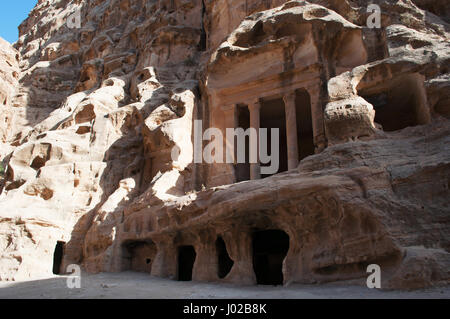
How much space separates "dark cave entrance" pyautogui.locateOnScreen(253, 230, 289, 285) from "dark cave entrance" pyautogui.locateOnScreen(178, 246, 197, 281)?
8.17ft

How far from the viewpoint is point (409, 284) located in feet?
22.8

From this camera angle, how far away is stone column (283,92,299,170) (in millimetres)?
14645

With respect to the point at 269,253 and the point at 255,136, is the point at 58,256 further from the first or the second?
the point at 255,136

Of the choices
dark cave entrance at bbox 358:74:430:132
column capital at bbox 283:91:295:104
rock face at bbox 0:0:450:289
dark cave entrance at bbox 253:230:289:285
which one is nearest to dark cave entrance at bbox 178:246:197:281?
rock face at bbox 0:0:450:289

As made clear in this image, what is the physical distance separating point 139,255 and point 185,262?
1.95 meters

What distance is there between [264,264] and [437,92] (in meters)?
8.73

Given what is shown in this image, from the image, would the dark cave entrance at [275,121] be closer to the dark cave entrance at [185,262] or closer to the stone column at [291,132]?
the stone column at [291,132]

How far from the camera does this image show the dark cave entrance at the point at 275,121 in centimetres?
1766

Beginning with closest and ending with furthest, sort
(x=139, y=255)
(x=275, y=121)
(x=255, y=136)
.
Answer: (x=139, y=255) → (x=255, y=136) → (x=275, y=121)

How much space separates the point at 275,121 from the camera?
19.2 metres

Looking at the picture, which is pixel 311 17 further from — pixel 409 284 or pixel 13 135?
pixel 13 135

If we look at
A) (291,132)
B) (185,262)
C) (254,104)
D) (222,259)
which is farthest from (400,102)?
(185,262)

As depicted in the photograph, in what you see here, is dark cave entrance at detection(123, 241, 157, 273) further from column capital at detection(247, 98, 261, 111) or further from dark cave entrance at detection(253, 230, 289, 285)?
column capital at detection(247, 98, 261, 111)

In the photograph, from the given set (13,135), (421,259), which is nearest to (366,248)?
(421,259)
